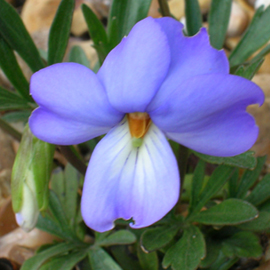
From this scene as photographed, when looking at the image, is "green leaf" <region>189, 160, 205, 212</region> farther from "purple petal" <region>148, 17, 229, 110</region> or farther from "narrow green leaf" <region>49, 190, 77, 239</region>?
"purple petal" <region>148, 17, 229, 110</region>

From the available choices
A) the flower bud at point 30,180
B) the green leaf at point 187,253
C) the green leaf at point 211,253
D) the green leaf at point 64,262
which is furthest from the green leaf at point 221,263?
the flower bud at point 30,180

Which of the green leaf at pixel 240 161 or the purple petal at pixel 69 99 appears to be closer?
the purple petal at pixel 69 99

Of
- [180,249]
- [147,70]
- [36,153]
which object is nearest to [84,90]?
[147,70]

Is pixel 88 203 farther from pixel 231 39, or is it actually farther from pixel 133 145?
pixel 231 39

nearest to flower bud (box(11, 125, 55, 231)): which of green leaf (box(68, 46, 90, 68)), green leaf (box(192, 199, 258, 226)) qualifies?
green leaf (box(192, 199, 258, 226))

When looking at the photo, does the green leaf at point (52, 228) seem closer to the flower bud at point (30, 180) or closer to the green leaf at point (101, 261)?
the green leaf at point (101, 261)

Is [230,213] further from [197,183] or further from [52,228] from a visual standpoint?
[52,228]
